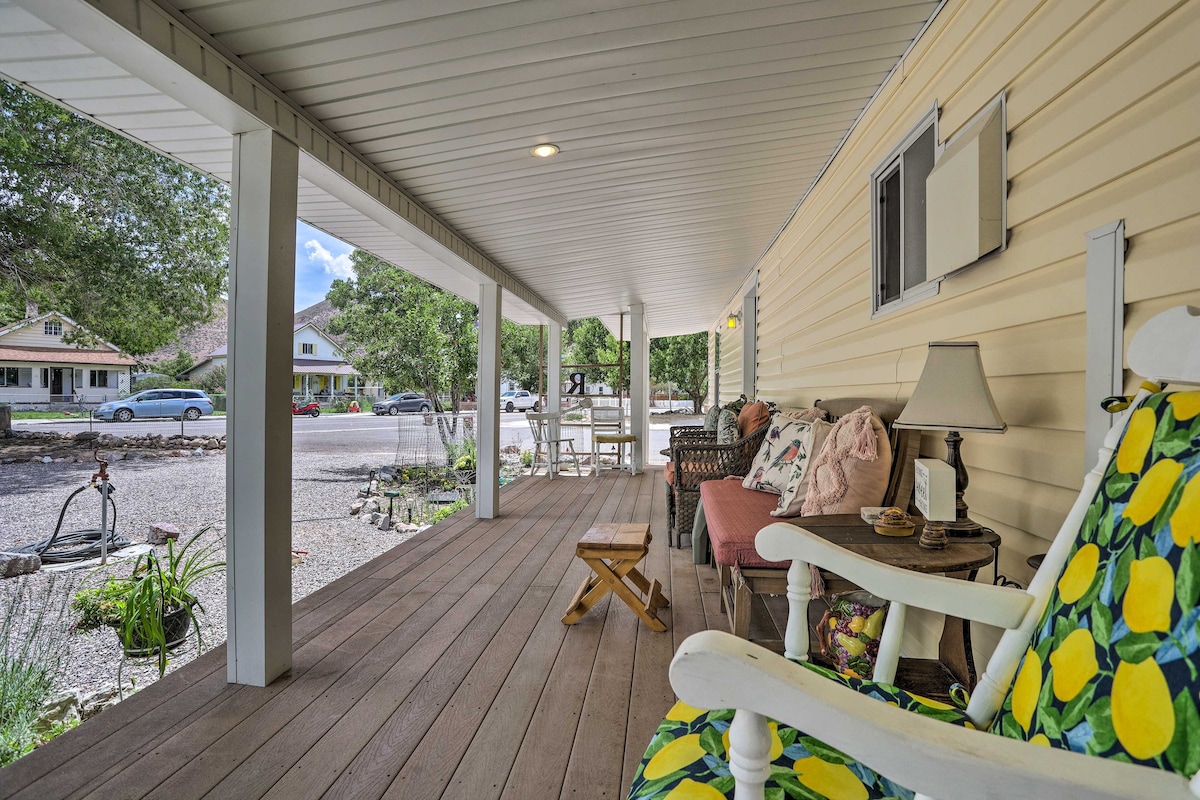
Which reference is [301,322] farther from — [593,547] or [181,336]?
[593,547]

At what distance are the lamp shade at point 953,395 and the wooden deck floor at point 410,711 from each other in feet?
4.19

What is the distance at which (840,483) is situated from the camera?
2.24 m

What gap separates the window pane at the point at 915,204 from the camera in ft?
7.79

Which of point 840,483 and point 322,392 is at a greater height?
point 322,392

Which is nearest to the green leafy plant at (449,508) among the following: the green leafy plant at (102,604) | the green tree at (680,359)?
the green leafy plant at (102,604)

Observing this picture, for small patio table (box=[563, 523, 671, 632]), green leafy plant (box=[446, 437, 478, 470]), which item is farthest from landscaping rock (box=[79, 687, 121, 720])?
green leafy plant (box=[446, 437, 478, 470])

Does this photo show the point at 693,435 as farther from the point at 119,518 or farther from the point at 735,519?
the point at 119,518

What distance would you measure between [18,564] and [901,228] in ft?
11.5

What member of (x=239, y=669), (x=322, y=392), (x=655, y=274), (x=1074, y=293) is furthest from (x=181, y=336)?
(x=655, y=274)

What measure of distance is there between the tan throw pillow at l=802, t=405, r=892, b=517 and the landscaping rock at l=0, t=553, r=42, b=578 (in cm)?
269

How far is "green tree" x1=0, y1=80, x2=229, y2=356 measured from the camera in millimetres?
1806

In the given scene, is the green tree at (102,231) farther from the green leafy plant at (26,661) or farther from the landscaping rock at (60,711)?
the landscaping rock at (60,711)

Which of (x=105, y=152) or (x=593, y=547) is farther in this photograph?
(x=593, y=547)

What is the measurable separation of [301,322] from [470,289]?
8.69 feet
